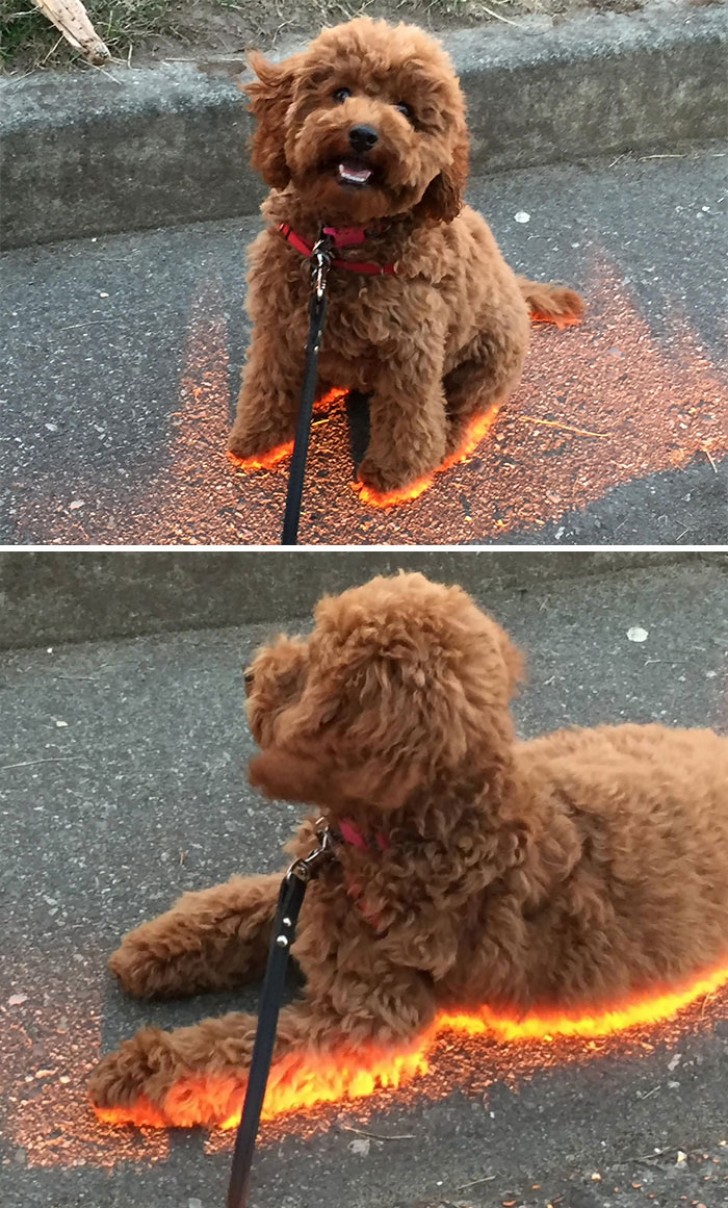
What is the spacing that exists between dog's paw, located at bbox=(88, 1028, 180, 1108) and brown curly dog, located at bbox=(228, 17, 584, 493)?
1428 millimetres

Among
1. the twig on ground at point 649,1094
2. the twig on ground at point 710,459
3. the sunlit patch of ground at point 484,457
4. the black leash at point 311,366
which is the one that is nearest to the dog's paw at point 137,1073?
the twig on ground at point 649,1094

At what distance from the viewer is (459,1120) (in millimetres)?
2082

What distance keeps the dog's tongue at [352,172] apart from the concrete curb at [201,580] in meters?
0.99

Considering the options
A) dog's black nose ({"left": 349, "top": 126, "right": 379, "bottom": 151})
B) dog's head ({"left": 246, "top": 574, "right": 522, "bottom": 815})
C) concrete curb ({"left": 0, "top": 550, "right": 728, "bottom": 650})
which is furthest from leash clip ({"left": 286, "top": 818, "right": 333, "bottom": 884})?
dog's black nose ({"left": 349, "top": 126, "right": 379, "bottom": 151})

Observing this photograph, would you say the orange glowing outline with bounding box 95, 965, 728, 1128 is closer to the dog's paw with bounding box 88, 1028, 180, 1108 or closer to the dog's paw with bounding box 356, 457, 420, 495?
the dog's paw with bounding box 88, 1028, 180, 1108

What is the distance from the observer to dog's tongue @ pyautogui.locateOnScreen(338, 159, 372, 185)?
2.04 metres

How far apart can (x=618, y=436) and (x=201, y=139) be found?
1491mm

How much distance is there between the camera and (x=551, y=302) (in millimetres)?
3012

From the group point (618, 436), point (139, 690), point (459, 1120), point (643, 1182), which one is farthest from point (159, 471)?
point (643, 1182)

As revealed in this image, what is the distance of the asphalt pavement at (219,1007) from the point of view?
198cm

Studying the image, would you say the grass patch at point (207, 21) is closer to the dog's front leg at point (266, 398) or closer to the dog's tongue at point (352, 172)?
the dog's front leg at point (266, 398)

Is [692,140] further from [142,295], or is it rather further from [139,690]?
[139,690]

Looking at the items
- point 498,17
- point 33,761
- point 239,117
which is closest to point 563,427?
point 239,117

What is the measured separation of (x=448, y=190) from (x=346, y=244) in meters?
0.23
